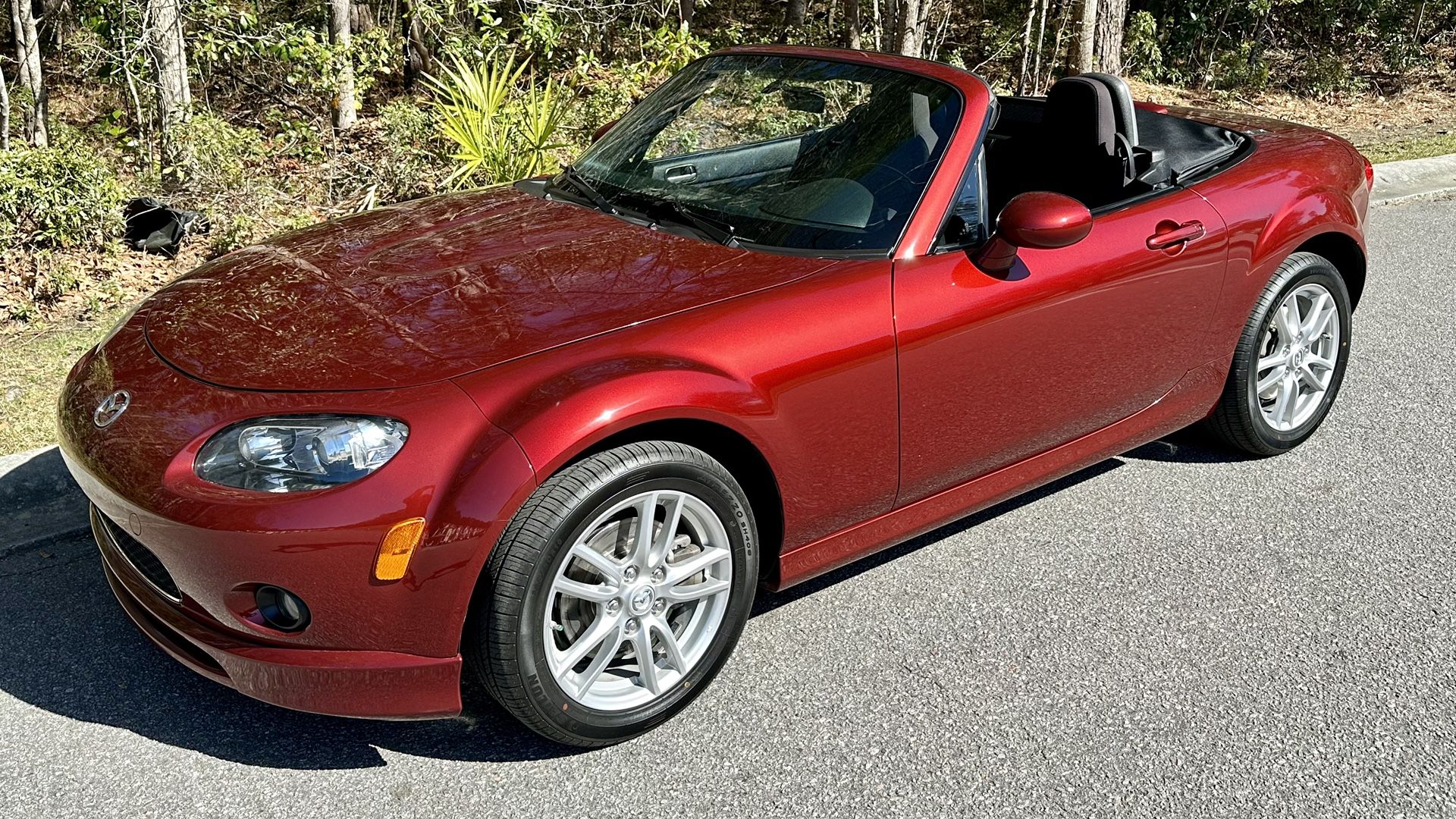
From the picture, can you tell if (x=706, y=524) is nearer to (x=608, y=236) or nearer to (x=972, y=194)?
(x=608, y=236)

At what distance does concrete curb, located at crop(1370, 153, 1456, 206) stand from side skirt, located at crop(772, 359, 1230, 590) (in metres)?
4.83

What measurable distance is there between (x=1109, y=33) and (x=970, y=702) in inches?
356

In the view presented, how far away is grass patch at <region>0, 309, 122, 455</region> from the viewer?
4617 mm

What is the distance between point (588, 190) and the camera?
418cm

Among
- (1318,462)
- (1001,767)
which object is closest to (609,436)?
(1001,767)

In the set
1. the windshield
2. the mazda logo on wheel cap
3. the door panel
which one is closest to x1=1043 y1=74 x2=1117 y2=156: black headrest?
the door panel

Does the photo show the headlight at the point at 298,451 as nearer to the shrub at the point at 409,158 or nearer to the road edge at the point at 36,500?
the road edge at the point at 36,500

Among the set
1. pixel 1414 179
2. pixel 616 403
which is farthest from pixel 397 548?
pixel 1414 179

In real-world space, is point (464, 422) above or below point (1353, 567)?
above

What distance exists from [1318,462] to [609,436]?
2983 mm

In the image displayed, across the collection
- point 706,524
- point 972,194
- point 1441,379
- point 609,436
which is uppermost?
point 972,194

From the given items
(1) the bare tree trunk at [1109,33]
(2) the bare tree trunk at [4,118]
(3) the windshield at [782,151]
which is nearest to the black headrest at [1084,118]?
(3) the windshield at [782,151]

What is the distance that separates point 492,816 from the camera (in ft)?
9.37

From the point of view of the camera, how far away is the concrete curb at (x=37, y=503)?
4047 mm
